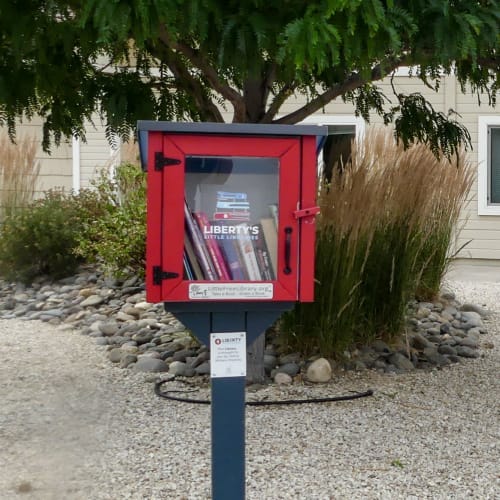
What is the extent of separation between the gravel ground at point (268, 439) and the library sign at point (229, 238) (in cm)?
92

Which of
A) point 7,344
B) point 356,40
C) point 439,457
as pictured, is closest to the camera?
point 356,40

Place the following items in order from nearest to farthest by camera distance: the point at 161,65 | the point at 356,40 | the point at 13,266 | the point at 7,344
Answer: the point at 356,40 < the point at 161,65 < the point at 7,344 < the point at 13,266

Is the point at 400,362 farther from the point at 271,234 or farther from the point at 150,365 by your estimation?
the point at 271,234

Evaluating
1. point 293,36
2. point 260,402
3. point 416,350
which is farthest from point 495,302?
point 293,36

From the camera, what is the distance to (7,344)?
6.60m

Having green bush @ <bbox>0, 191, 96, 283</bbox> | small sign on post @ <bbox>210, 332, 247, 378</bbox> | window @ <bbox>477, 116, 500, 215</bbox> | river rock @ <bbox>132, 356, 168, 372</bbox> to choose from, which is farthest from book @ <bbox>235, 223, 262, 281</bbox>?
window @ <bbox>477, 116, 500, 215</bbox>

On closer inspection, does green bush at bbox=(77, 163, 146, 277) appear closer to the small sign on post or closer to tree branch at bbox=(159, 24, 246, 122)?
tree branch at bbox=(159, 24, 246, 122)

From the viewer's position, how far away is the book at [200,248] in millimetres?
2588

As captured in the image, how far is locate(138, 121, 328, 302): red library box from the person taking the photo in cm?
254

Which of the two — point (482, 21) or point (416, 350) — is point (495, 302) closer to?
point (416, 350)

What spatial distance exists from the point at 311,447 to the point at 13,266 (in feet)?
18.9

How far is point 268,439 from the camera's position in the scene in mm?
4059

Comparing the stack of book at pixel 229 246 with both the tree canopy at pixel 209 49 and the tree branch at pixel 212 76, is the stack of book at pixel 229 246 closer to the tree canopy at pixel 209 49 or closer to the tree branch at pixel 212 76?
the tree canopy at pixel 209 49

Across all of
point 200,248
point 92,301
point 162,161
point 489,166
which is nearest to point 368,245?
point 200,248
